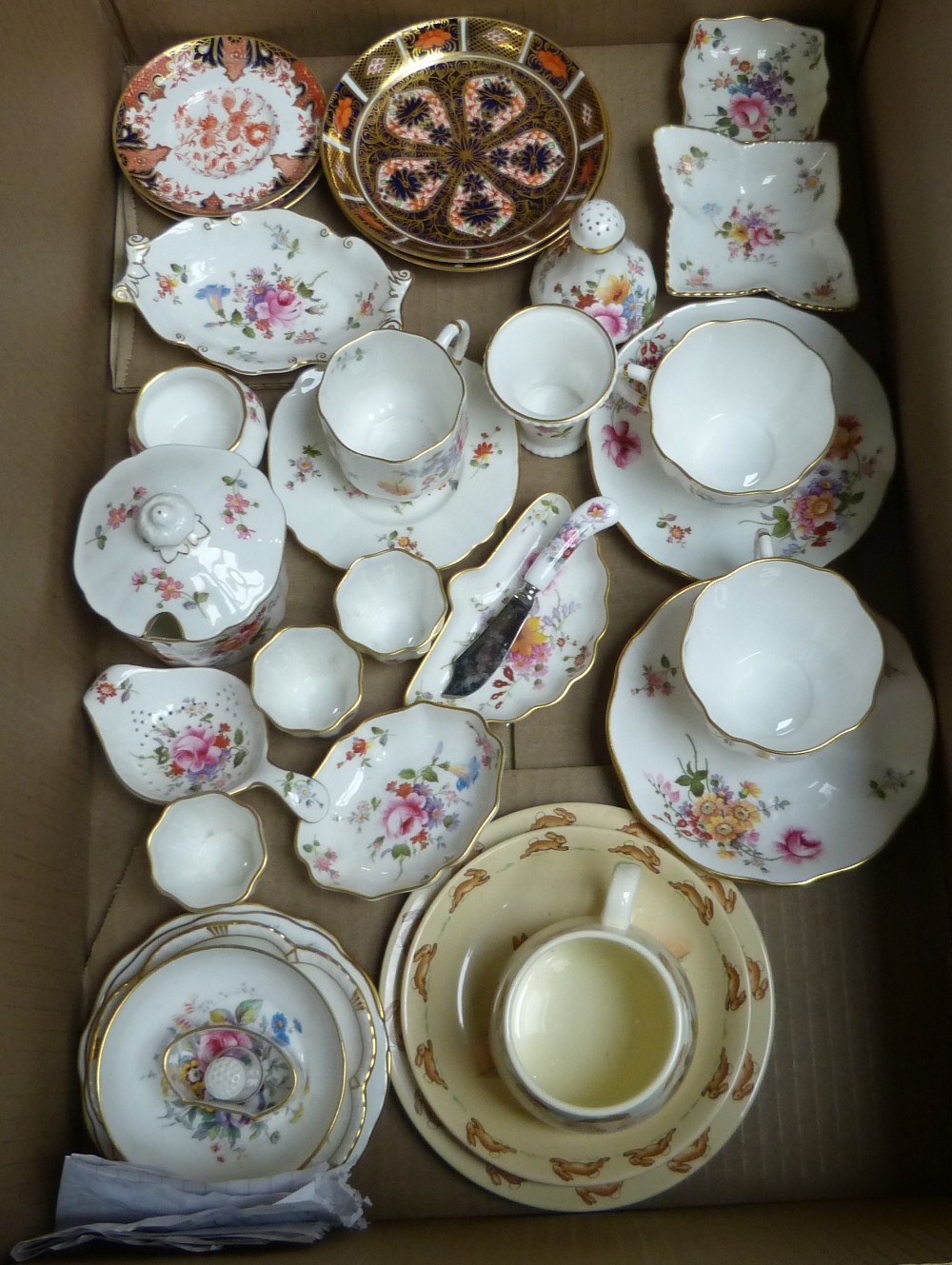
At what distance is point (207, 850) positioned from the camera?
765mm

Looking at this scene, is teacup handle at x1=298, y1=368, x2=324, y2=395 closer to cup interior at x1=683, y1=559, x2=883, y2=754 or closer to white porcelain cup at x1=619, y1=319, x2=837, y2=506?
white porcelain cup at x1=619, y1=319, x2=837, y2=506

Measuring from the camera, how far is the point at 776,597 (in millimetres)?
774

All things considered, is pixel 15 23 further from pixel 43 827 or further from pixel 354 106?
pixel 43 827

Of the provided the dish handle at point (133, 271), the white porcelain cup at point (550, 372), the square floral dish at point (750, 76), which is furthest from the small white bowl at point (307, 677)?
the square floral dish at point (750, 76)

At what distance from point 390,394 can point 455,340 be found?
0.07 m

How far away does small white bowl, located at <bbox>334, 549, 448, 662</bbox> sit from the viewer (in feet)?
2.63

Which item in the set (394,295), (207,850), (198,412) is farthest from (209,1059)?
(394,295)

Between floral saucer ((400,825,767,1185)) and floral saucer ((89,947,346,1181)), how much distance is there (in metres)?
0.07

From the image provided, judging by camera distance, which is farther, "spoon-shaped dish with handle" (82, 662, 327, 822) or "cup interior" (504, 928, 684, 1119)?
"spoon-shaped dish with handle" (82, 662, 327, 822)

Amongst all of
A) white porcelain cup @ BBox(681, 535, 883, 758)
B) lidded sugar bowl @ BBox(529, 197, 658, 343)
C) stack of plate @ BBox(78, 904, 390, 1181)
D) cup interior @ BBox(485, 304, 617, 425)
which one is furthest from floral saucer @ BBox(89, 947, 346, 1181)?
lidded sugar bowl @ BBox(529, 197, 658, 343)

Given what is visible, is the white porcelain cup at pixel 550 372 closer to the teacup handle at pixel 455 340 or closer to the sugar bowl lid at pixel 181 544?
the teacup handle at pixel 455 340

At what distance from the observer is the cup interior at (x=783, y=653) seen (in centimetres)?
75

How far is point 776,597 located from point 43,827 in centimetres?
57

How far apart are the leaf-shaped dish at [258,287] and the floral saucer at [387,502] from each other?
8 cm
